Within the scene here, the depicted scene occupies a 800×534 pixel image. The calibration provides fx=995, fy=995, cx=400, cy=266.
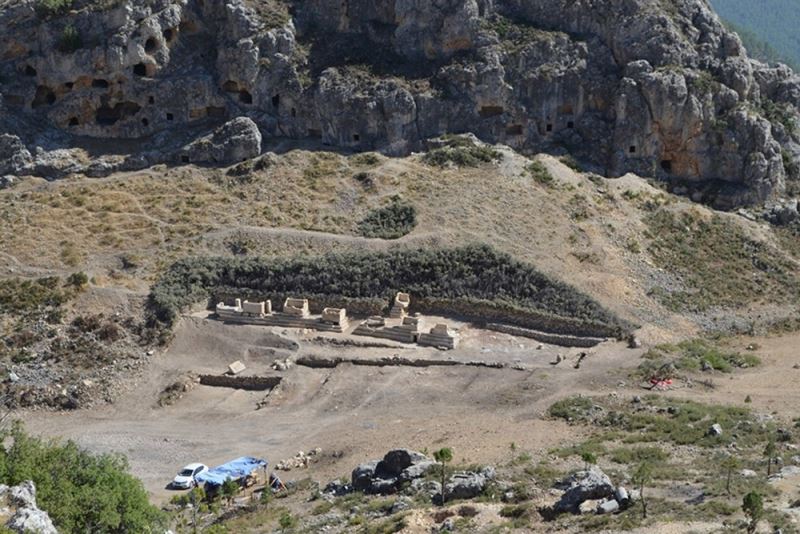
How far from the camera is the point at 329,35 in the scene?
6206 centimetres

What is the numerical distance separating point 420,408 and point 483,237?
13.2 meters

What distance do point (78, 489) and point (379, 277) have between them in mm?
25001

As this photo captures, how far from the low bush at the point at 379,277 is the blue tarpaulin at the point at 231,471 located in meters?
13.7

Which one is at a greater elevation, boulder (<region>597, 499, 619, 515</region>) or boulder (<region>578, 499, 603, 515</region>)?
boulder (<region>597, 499, 619, 515</region>)

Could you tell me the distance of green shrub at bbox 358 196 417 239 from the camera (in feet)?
168

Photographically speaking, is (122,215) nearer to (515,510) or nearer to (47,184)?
(47,184)

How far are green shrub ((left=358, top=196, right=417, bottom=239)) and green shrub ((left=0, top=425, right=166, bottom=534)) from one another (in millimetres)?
25644

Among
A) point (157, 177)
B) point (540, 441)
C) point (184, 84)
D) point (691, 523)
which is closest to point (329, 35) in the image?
point (184, 84)

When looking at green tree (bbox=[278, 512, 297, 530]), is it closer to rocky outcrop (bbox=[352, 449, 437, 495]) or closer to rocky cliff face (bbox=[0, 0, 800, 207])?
rocky outcrop (bbox=[352, 449, 437, 495])

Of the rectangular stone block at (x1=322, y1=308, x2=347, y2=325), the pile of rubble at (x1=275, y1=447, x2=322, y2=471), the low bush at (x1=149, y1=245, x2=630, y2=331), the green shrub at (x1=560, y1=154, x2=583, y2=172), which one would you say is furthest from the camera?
the green shrub at (x1=560, y1=154, x2=583, y2=172)

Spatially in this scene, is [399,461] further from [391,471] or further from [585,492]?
[585,492]

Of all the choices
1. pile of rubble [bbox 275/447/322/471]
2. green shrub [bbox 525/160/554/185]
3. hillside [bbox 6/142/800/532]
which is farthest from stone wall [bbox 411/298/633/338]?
pile of rubble [bbox 275/447/322/471]

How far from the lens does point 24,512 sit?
67.6ft

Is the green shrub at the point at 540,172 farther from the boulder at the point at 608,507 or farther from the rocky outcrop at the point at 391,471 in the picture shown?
the boulder at the point at 608,507
